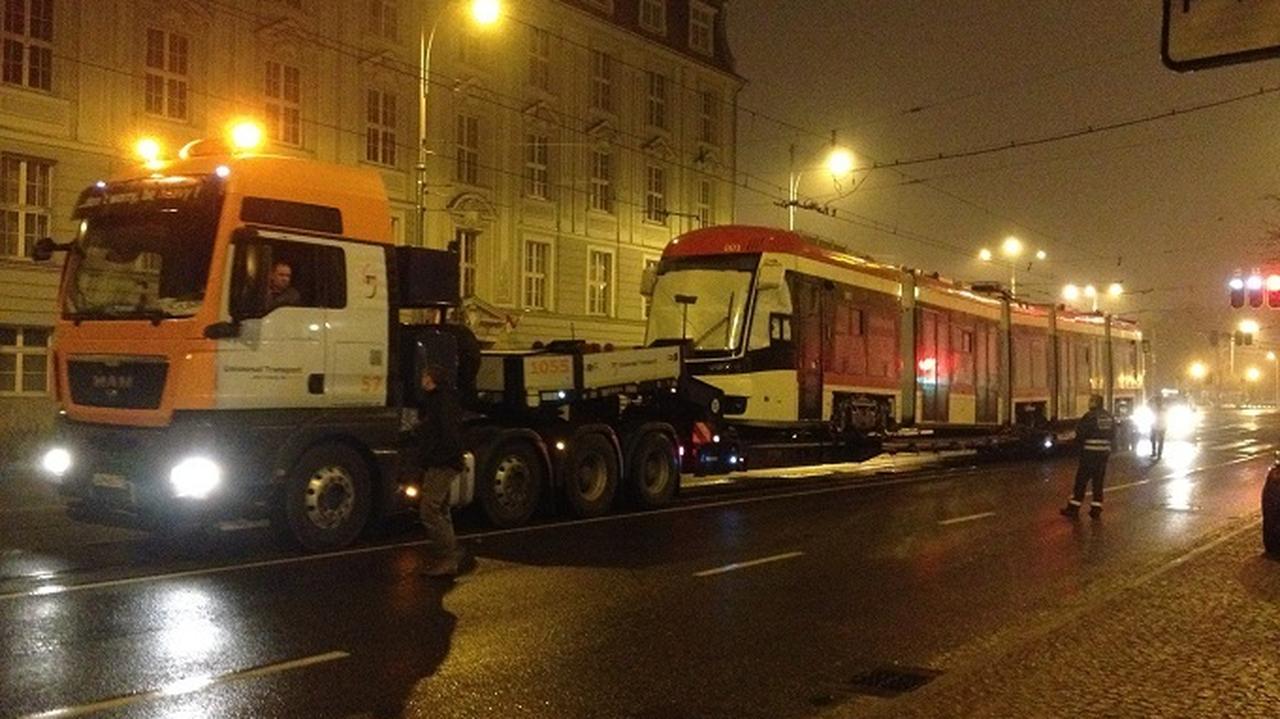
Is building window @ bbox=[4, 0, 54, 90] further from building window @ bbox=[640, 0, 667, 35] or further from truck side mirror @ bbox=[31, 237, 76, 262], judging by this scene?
building window @ bbox=[640, 0, 667, 35]

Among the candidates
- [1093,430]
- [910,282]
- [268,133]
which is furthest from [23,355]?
[1093,430]

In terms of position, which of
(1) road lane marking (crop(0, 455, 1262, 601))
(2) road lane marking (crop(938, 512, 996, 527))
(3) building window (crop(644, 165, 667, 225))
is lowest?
(2) road lane marking (crop(938, 512, 996, 527))

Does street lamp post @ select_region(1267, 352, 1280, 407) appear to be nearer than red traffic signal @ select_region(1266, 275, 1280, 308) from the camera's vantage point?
No

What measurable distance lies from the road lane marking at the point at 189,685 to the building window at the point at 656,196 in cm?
3555

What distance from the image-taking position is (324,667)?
271 inches

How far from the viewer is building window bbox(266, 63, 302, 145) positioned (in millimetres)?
29328

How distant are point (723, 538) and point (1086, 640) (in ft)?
17.8

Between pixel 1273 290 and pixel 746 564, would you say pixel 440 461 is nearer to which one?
pixel 746 564

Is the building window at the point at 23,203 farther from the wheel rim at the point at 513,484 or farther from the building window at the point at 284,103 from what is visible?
the wheel rim at the point at 513,484

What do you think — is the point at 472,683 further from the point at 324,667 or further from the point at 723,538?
the point at 723,538

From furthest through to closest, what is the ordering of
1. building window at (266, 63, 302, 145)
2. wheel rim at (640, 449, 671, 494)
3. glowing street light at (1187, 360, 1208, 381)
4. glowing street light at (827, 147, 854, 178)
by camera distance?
glowing street light at (1187, 360, 1208, 381)
glowing street light at (827, 147, 854, 178)
building window at (266, 63, 302, 145)
wheel rim at (640, 449, 671, 494)

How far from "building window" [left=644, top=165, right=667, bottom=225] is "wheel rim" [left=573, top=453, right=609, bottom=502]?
2804 cm

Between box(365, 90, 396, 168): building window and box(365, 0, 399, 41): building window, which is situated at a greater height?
box(365, 0, 399, 41): building window

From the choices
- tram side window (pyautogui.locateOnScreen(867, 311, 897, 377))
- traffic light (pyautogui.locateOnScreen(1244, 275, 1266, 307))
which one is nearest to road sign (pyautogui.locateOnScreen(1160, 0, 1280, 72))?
tram side window (pyautogui.locateOnScreen(867, 311, 897, 377))
